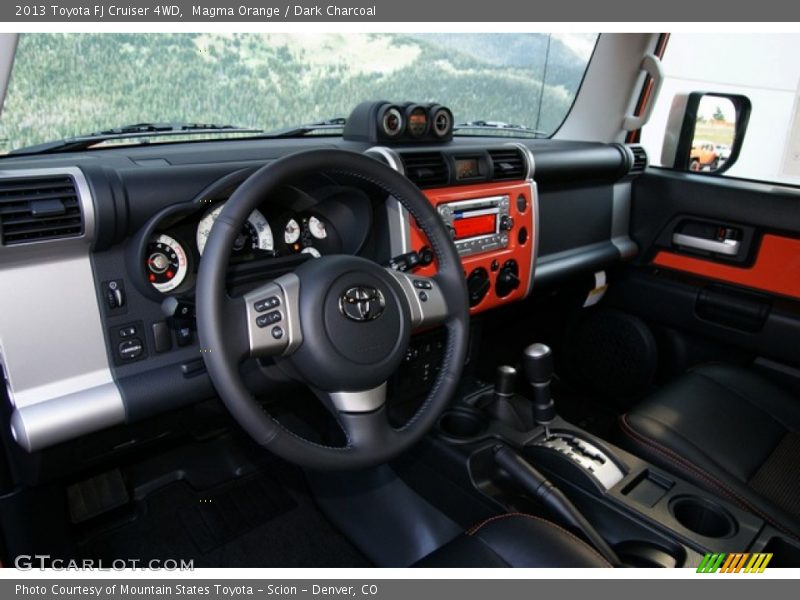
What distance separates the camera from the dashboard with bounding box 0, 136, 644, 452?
1.23 metres

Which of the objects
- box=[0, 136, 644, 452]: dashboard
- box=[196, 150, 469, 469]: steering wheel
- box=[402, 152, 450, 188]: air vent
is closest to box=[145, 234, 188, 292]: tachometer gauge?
box=[0, 136, 644, 452]: dashboard

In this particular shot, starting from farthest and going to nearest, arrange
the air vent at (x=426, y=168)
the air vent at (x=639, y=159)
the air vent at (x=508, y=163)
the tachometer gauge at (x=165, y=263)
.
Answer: the air vent at (x=639, y=159) < the air vent at (x=508, y=163) < the air vent at (x=426, y=168) < the tachometer gauge at (x=165, y=263)

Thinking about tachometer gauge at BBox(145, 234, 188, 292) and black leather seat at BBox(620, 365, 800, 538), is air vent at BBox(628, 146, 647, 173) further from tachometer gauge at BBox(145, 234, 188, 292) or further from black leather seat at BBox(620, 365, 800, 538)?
tachometer gauge at BBox(145, 234, 188, 292)

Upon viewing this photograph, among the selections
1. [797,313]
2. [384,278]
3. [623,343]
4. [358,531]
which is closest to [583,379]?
[623,343]

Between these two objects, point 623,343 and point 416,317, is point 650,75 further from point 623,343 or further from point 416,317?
point 416,317

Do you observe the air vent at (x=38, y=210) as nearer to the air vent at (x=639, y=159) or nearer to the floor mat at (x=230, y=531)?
the floor mat at (x=230, y=531)

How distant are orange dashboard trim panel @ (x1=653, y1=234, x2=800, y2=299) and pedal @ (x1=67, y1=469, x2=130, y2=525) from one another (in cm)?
240

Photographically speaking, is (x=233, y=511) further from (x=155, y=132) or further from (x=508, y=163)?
(x=508, y=163)

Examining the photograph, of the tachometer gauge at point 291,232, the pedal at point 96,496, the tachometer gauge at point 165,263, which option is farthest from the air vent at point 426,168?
the pedal at point 96,496

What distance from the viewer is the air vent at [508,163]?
207 cm

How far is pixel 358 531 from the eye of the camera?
6.67 feet

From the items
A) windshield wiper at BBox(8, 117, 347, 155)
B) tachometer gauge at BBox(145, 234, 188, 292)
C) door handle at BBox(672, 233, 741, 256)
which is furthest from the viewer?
door handle at BBox(672, 233, 741, 256)

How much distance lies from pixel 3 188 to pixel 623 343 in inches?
94.6

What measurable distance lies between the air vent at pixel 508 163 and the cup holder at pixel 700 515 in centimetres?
113
